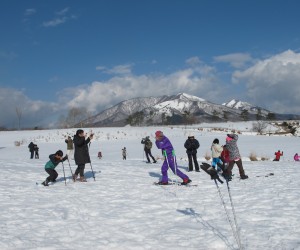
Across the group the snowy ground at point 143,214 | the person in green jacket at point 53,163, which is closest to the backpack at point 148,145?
the snowy ground at point 143,214

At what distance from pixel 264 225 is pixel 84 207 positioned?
4.77m

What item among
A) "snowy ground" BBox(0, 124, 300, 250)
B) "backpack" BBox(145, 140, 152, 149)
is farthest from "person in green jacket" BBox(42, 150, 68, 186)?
"backpack" BBox(145, 140, 152, 149)

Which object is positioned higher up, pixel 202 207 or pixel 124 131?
pixel 124 131

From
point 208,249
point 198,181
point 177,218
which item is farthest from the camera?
point 198,181

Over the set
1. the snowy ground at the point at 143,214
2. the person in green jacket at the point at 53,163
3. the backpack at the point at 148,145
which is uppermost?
the backpack at the point at 148,145

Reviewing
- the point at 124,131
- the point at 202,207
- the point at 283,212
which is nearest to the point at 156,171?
the point at 202,207

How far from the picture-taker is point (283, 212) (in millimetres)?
9086

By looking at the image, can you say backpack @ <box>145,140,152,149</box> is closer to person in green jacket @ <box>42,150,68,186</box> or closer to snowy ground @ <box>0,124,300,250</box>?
snowy ground @ <box>0,124,300,250</box>

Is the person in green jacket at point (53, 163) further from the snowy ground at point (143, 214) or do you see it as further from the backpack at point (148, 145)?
the backpack at point (148, 145)

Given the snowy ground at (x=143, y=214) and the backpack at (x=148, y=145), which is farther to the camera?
the backpack at (x=148, y=145)

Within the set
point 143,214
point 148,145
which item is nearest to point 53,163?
point 143,214

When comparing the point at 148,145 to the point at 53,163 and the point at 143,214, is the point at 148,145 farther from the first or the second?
the point at 143,214

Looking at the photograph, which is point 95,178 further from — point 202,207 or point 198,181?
point 202,207

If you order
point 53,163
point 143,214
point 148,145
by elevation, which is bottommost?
point 143,214
